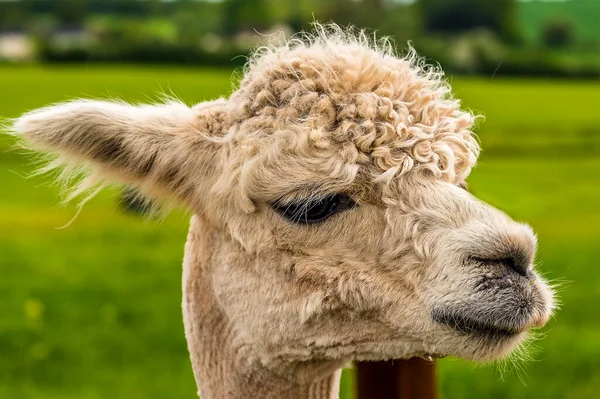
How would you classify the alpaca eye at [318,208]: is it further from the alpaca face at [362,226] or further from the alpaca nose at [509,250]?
the alpaca nose at [509,250]

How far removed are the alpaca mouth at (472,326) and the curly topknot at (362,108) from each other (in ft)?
1.62

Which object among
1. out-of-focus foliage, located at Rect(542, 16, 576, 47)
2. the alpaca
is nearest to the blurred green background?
out-of-focus foliage, located at Rect(542, 16, 576, 47)

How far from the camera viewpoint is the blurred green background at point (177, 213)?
916 centimetres

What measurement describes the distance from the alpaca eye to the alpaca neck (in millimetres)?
474

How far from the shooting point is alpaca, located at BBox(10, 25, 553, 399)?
2.59 metres

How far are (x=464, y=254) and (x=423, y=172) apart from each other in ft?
1.16

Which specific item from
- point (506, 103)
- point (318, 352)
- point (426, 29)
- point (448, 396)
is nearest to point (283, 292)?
point (318, 352)

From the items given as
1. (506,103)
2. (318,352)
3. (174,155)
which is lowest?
(318,352)

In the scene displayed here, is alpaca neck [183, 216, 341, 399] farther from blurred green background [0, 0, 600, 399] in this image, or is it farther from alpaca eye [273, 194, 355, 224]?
alpaca eye [273, 194, 355, 224]

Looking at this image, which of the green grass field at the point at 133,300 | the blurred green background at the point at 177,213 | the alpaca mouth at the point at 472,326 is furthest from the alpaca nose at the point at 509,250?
the green grass field at the point at 133,300

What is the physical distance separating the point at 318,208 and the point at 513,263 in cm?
68

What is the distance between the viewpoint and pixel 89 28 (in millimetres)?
70625

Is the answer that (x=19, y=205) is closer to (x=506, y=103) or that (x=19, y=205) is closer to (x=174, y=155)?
(x=174, y=155)

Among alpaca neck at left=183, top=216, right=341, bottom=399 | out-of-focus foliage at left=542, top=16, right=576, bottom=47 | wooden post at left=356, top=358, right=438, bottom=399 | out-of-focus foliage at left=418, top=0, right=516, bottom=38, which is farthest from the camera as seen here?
out-of-focus foliage at left=418, top=0, right=516, bottom=38
